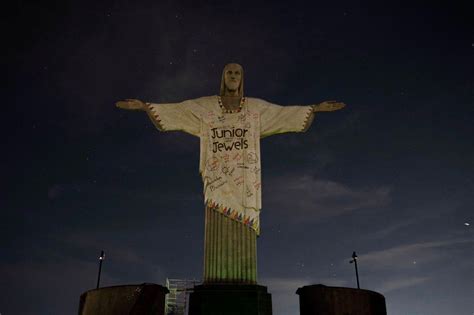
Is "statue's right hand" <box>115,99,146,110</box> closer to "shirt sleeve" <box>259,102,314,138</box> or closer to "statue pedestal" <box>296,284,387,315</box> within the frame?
"shirt sleeve" <box>259,102,314,138</box>

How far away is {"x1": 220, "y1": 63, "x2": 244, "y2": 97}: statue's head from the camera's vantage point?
9930mm

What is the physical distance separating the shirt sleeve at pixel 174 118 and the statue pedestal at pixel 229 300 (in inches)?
140

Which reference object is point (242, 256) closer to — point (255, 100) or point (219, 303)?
point (219, 303)

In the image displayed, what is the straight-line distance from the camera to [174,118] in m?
9.99

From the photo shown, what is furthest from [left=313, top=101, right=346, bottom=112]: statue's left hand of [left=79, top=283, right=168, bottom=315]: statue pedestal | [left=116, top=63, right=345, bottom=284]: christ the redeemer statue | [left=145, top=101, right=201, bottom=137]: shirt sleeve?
[left=79, top=283, right=168, bottom=315]: statue pedestal

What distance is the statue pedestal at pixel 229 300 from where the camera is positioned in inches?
311

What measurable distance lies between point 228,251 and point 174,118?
3277mm

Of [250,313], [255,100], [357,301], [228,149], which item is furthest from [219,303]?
[255,100]

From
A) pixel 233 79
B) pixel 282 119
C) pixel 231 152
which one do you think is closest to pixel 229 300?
pixel 231 152

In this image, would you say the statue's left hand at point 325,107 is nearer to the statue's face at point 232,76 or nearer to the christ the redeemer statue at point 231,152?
the christ the redeemer statue at point 231,152

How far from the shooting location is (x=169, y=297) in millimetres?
16938

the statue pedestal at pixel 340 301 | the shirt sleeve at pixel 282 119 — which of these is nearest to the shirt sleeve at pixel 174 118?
the shirt sleeve at pixel 282 119

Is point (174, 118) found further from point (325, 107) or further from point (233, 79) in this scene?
point (325, 107)

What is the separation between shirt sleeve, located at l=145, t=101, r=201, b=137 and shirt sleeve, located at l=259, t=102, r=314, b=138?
1.50 metres
